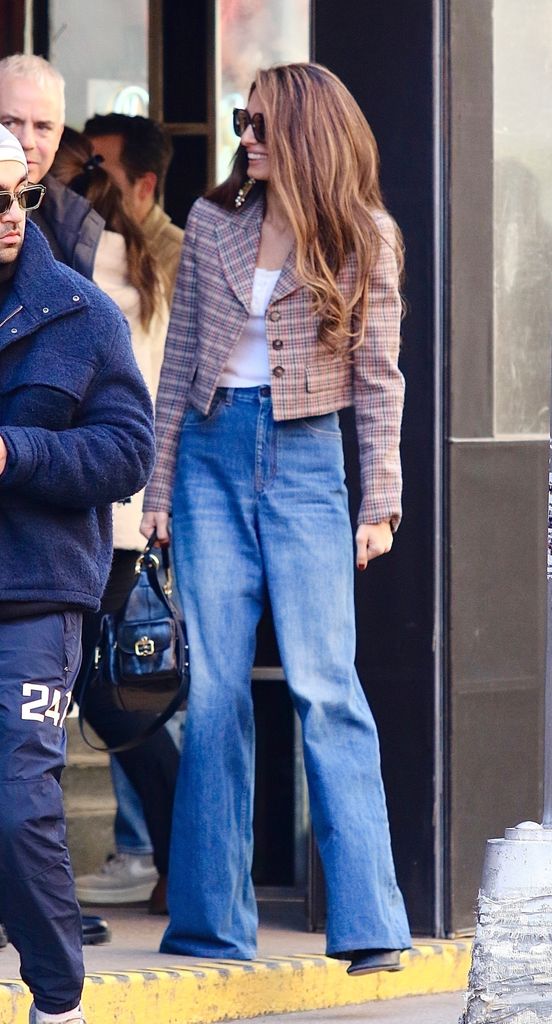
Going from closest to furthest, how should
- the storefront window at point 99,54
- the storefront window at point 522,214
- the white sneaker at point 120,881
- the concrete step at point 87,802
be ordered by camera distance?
the storefront window at point 522,214
the white sneaker at point 120,881
the concrete step at point 87,802
the storefront window at point 99,54

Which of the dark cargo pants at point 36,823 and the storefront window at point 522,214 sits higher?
the storefront window at point 522,214

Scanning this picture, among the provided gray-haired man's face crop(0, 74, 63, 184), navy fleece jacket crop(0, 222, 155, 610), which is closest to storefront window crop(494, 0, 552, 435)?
gray-haired man's face crop(0, 74, 63, 184)

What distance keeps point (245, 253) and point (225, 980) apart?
1.67m

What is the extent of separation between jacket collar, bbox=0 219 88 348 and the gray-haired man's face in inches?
38.9

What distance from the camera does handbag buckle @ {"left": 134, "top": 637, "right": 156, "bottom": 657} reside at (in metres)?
5.20

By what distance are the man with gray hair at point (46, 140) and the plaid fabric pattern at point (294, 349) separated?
27 centimetres

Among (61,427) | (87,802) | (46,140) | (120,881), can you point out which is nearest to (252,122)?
(46,140)

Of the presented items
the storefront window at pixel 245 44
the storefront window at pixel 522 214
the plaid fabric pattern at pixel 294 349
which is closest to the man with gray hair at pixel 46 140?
the plaid fabric pattern at pixel 294 349

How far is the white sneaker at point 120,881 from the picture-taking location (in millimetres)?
6488

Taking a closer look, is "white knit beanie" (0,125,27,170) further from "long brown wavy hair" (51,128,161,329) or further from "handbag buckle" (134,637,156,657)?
"long brown wavy hair" (51,128,161,329)

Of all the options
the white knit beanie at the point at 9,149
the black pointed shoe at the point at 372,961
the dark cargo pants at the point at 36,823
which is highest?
the white knit beanie at the point at 9,149

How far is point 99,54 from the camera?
27.5 ft

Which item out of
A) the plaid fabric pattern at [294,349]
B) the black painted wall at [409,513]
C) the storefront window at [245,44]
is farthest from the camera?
the storefront window at [245,44]

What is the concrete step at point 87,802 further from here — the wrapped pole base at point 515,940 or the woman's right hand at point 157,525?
the wrapped pole base at point 515,940
